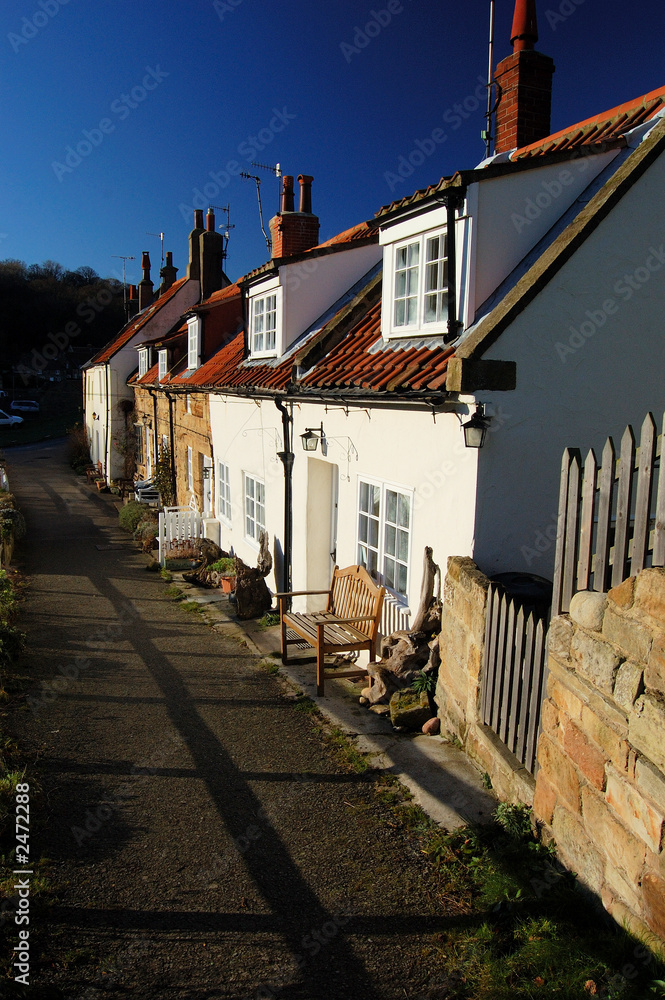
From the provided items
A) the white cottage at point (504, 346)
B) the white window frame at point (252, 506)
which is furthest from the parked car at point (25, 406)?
the white cottage at point (504, 346)

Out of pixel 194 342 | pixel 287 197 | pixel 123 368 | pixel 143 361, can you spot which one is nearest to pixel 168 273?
pixel 123 368

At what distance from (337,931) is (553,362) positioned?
485 centimetres

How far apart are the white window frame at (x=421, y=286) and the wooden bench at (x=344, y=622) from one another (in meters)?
2.78

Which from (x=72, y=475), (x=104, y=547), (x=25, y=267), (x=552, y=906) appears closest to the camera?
(x=552, y=906)

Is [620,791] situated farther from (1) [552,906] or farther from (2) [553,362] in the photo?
(2) [553,362]

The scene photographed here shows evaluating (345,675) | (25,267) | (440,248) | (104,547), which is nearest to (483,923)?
(345,675)

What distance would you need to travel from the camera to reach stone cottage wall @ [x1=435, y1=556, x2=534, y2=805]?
4969 mm

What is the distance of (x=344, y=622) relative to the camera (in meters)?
7.29

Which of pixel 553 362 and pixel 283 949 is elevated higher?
A: pixel 553 362

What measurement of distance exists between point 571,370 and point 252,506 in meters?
7.27

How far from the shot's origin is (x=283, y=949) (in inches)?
147

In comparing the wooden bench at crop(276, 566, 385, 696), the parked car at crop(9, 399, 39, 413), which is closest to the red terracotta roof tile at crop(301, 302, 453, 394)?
the wooden bench at crop(276, 566, 385, 696)

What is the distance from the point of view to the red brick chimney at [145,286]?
30.3 meters

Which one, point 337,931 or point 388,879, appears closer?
point 337,931
